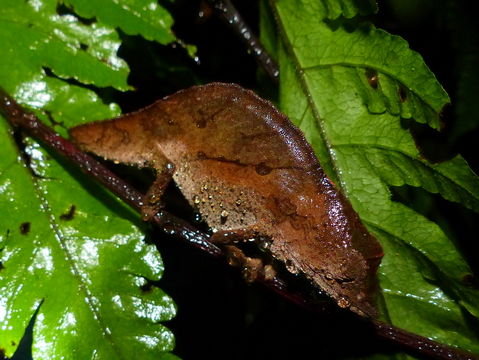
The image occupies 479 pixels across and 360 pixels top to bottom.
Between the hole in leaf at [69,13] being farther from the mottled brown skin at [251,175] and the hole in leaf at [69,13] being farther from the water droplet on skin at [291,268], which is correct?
the water droplet on skin at [291,268]

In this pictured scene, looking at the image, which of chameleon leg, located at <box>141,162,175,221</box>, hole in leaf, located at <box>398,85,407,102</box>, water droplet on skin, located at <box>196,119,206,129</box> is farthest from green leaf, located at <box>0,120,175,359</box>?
hole in leaf, located at <box>398,85,407,102</box>

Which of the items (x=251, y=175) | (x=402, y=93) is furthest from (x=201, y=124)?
(x=402, y=93)

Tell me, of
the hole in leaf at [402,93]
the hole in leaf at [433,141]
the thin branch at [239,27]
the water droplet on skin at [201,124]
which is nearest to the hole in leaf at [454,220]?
the hole in leaf at [433,141]

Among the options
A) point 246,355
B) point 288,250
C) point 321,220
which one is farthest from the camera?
point 246,355

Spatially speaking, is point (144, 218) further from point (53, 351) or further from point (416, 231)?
point (416, 231)

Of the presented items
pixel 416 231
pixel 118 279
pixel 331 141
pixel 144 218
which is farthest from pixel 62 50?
pixel 416 231
